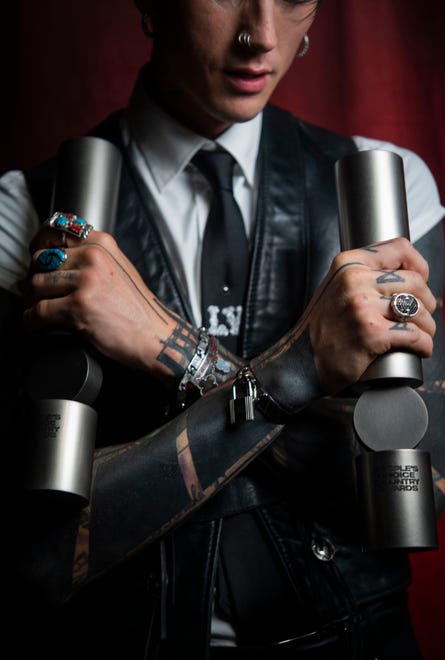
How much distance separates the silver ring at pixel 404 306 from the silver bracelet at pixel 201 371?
0.23 meters

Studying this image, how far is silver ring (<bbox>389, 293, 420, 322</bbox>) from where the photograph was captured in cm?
81

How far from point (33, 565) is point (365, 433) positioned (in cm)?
38

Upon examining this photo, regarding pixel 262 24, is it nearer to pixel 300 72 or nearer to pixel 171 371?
pixel 171 371

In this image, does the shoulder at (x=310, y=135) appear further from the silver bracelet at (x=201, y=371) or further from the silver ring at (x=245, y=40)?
the silver bracelet at (x=201, y=371)

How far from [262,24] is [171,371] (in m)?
0.42

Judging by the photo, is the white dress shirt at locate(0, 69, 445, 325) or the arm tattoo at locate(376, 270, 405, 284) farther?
the white dress shirt at locate(0, 69, 445, 325)

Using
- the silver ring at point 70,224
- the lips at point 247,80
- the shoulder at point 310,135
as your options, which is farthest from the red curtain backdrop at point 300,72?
the silver ring at point 70,224

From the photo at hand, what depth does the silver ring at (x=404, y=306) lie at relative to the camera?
2.66ft

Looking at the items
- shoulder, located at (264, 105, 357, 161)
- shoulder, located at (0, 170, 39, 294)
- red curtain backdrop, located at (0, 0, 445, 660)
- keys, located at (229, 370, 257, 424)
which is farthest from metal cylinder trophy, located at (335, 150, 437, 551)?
red curtain backdrop, located at (0, 0, 445, 660)

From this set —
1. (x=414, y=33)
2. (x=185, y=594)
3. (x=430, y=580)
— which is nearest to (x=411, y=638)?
(x=185, y=594)

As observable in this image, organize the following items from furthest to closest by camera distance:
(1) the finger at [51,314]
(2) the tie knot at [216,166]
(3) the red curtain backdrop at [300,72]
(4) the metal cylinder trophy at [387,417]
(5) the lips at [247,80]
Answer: (3) the red curtain backdrop at [300,72]
(2) the tie knot at [216,166]
(5) the lips at [247,80]
(1) the finger at [51,314]
(4) the metal cylinder trophy at [387,417]

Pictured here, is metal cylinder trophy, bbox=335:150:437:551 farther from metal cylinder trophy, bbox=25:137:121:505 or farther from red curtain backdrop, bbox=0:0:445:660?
red curtain backdrop, bbox=0:0:445:660

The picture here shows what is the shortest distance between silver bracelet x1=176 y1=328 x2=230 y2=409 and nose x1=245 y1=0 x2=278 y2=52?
1.16 feet

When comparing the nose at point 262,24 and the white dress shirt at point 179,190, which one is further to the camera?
the white dress shirt at point 179,190
